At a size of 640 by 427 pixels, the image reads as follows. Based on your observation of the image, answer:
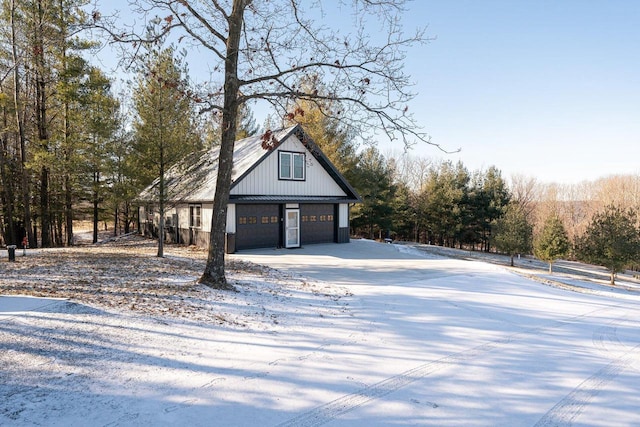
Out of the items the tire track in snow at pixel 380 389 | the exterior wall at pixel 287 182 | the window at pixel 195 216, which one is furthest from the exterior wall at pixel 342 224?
the tire track in snow at pixel 380 389

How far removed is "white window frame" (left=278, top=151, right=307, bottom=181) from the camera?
59.1 ft

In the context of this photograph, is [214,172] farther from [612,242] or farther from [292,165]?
[612,242]

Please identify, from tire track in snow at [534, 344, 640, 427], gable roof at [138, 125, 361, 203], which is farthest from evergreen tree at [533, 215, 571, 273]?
tire track in snow at [534, 344, 640, 427]

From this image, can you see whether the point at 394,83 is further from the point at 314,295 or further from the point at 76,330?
the point at 76,330

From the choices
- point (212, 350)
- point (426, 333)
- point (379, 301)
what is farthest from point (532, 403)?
point (379, 301)

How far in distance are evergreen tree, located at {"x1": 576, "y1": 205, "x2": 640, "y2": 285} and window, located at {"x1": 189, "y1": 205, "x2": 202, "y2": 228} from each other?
2188cm

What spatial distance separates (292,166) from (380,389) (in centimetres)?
1485

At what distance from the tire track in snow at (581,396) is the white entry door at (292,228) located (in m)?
13.8

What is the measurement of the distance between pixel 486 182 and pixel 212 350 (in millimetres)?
37090

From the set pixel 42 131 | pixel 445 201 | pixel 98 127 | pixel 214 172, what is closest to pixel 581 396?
pixel 214 172

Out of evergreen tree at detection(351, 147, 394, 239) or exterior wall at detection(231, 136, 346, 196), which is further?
evergreen tree at detection(351, 147, 394, 239)

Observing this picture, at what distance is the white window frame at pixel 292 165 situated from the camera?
709 inches

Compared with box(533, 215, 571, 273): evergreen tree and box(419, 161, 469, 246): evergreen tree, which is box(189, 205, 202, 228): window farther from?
box(419, 161, 469, 246): evergreen tree

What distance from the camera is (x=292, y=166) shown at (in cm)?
1839
